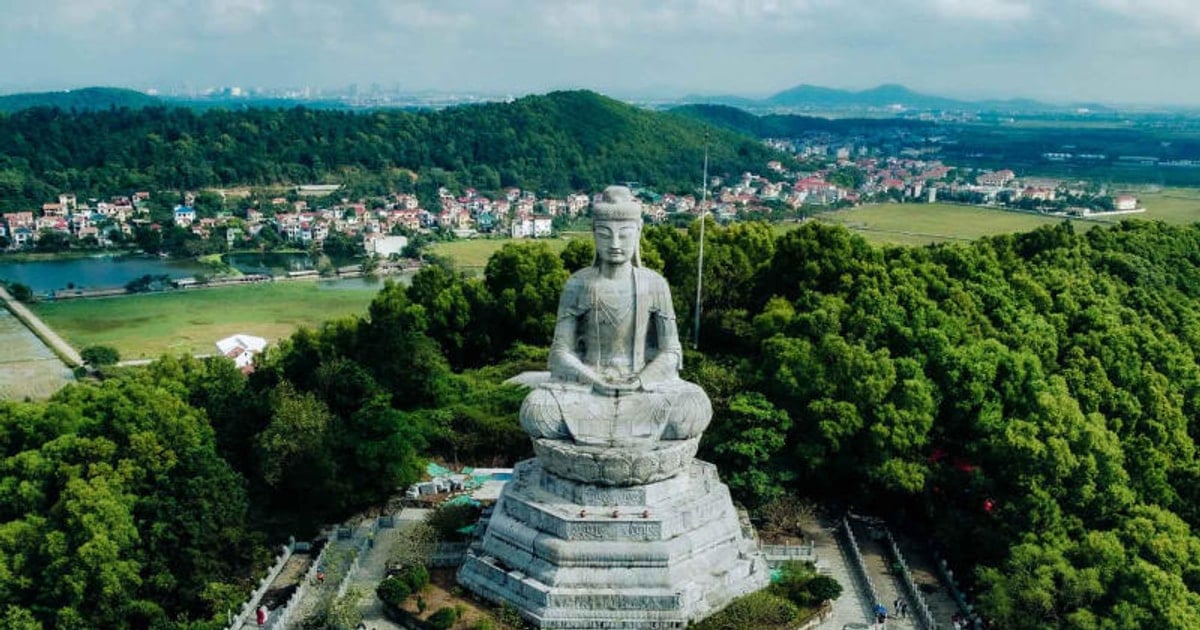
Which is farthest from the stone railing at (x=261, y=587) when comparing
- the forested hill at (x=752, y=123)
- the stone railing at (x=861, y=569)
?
the forested hill at (x=752, y=123)

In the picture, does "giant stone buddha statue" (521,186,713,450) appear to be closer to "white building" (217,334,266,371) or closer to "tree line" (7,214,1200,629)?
"tree line" (7,214,1200,629)

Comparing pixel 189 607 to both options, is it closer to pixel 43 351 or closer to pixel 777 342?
pixel 777 342

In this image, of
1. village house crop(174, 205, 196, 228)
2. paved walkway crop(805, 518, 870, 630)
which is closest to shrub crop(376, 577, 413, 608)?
paved walkway crop(805, 518, 870, 630)

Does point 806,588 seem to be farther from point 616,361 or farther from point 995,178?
point 995,178

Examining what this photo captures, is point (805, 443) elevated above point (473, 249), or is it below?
above

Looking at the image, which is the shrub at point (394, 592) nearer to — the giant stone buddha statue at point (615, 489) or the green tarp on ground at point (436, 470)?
the giant stone buddha statue at point (615, 489)

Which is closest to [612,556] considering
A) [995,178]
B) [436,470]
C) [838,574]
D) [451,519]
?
[451,519]
